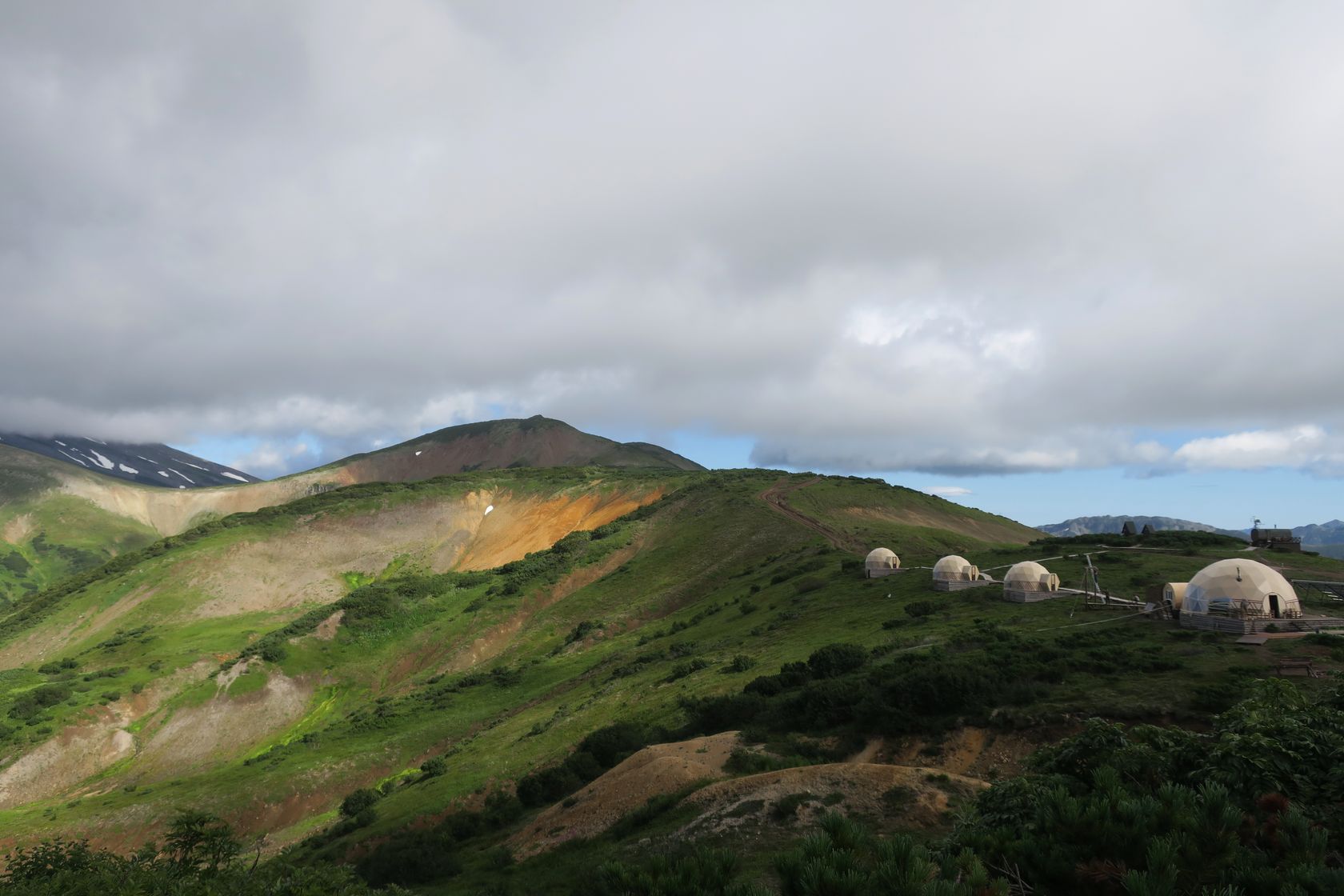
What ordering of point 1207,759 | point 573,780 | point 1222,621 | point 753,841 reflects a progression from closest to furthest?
1. point 1207,759
2. point 753,841
3. point 573,780
4. point 1222,621

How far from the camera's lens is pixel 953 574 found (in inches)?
1863

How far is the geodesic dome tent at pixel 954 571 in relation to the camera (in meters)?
47.3

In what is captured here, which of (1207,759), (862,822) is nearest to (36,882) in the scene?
(862,822)

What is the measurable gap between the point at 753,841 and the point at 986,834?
9103mm

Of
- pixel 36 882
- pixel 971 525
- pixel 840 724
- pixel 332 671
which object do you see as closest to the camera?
pixel 36 882

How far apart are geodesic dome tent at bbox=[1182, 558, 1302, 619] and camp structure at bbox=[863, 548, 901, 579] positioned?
22888mm

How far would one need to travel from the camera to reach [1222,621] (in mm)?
30391

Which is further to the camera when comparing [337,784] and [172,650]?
[172,650]

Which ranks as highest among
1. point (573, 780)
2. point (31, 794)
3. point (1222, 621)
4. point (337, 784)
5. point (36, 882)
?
point (1222, 621)

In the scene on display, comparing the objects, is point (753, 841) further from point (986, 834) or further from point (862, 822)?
point (986, 834)

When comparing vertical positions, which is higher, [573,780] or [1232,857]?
[1232,857]

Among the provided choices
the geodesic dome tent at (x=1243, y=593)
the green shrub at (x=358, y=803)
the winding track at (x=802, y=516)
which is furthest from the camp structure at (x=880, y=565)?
the green shrub at (x=358, y=803)

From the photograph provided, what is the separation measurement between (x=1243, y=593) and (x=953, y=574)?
17.8 m

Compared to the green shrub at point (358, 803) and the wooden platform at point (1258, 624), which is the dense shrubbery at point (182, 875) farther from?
the wooden platform at point (1258, 624)
